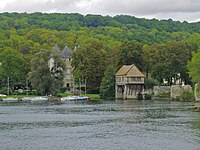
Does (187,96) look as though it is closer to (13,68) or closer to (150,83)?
(150,83)

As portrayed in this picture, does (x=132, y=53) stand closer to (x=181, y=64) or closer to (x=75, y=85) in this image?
(x=181, y=64)

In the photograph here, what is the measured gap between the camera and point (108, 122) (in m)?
54.0

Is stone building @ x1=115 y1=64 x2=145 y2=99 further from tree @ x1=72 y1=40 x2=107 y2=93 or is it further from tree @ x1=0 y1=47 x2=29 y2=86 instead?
tree @ x1=0 y1=47 x2=29 y2=86

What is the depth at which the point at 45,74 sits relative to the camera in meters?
110

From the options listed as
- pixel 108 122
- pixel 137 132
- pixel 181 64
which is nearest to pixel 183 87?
pixel 181 64

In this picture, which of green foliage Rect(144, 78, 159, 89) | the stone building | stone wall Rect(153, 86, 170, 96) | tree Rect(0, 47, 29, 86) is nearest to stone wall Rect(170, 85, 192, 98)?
stone wall Rect(153, 86, 170, 96)

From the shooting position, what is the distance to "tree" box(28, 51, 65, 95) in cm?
10969

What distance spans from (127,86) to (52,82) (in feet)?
53.2

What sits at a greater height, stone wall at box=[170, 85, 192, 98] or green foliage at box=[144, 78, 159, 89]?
green foliage at box=[144, 78, 159, 89]

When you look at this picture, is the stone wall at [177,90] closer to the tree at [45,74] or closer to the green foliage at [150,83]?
the green foliage at [150,83]

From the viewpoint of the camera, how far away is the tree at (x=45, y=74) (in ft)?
360

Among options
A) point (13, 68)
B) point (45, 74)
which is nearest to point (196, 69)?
point (45, 74)

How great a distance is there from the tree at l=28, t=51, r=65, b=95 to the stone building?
13.4m

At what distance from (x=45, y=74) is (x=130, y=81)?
18237mm
